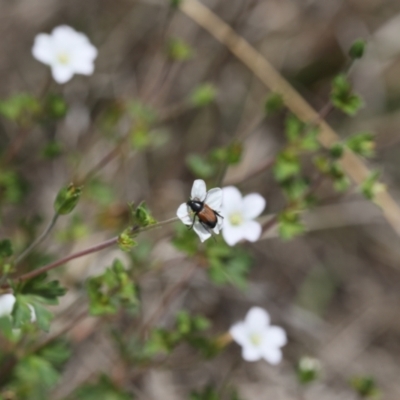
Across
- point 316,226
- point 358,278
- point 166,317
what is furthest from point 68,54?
point 358,278

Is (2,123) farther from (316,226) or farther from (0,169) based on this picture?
(316,226)

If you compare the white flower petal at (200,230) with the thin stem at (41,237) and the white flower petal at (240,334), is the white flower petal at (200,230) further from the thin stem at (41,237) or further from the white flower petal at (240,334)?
the white flower petal at (240,334)

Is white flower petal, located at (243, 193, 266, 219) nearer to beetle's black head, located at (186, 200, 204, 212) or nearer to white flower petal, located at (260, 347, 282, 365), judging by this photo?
beetle's black head, located at (186, 200, 204, 212)

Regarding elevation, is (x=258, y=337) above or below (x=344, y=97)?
below

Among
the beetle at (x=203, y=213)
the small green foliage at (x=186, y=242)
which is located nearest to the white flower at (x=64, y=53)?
the small green foliage at (x=186, y=242)

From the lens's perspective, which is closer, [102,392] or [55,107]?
[102,392]

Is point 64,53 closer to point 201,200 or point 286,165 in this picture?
point 286,165

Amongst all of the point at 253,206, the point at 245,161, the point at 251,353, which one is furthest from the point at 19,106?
the point at 245,161
